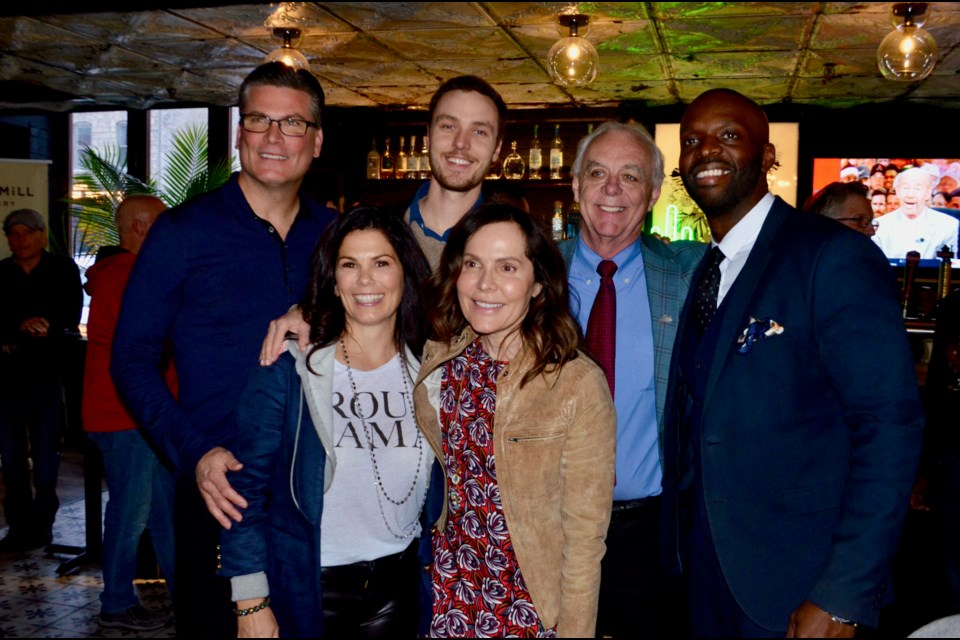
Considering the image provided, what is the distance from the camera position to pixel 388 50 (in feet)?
21.2

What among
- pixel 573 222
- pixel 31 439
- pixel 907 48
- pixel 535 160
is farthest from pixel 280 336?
pixel 535 160

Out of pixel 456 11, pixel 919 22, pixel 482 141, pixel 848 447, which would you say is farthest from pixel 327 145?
pixel 848 447

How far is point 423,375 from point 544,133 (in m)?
7.01

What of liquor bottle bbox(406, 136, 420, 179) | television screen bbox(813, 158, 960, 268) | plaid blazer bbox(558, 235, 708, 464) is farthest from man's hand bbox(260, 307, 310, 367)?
television screen bbox(813, 158, 960, 268)

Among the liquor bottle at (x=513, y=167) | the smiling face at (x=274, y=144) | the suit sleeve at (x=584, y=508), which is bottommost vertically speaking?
the suit sleeve at (x=584, y=508)

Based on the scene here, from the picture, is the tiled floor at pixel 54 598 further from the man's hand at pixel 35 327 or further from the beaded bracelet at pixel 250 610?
the beaded bracelet at pixel 250 610

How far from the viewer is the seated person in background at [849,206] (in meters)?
4.21

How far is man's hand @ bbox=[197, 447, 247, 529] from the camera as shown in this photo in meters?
1.84

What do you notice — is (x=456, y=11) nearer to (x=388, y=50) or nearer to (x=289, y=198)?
(x=388, y=50)

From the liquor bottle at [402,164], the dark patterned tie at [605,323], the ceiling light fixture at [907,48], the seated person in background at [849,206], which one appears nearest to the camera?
the dark patterned tie at [605,323]

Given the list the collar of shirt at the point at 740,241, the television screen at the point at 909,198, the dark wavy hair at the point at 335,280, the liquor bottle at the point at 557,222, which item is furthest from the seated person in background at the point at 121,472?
the television screen at the point at 909,198

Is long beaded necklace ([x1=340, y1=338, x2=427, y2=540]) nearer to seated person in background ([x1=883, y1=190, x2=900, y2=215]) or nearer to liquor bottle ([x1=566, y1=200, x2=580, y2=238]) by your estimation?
liquor bottle ([x1=566, y1=200, x2=580, y2=238])

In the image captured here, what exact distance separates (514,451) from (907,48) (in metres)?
4.38

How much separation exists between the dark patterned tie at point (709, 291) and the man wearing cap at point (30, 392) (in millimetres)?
4370
